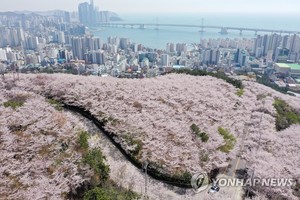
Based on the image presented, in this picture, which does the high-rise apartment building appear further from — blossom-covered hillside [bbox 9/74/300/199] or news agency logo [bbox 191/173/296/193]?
news agency logo [bbox 191/173/296/193]

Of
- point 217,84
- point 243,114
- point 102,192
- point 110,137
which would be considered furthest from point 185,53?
point 102,192

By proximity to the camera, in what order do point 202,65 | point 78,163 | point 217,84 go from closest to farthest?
point 78,163
point 217,84
point 202,65

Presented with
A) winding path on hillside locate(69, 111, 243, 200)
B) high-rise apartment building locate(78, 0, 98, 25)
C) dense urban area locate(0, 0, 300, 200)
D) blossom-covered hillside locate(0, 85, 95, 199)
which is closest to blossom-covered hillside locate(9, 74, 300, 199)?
dense urban area locate(0, 0, 300, 200)

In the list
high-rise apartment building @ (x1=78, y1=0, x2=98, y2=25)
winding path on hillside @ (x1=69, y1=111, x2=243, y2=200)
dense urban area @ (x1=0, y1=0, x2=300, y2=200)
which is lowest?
winding path on hillside @ (x1=69, y1=111, x2=243, y2=200)

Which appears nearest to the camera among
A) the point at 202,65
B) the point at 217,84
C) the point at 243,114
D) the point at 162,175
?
the point at 162,175

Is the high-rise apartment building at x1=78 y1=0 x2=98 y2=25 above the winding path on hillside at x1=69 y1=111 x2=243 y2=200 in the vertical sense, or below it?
above

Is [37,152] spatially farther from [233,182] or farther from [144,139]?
[233,182]

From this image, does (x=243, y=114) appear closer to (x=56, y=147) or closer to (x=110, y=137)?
(x=110, y=137)

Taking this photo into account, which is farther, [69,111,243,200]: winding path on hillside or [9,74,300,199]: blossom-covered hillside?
[9,74,300,199]: blossom-covered hillside

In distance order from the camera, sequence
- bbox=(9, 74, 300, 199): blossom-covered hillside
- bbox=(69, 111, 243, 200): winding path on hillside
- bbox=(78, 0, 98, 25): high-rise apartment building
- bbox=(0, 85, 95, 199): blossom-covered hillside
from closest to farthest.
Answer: bbox=(0, 85, 95, 199): blossom-covered hillside
bbox=(69, 111, 243, 200): winding path on hillside
bbox=(9, 74, 300, 199): blossom-covered hillside
bbox=(78, 0, 98, 25): high-rise apartment building
